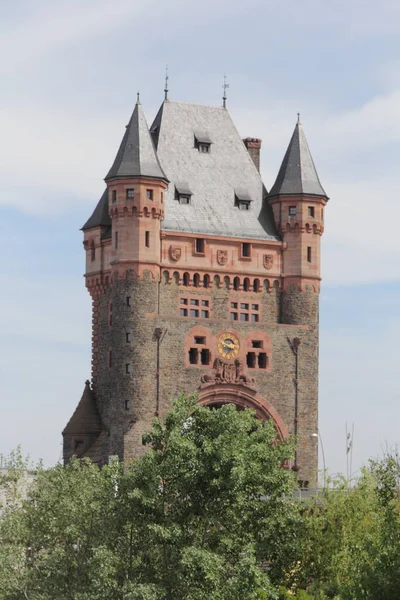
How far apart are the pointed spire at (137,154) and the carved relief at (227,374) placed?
13789mm

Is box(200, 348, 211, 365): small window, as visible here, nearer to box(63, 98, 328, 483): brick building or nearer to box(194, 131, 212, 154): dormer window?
box(63, 98, 328, 483): brick building

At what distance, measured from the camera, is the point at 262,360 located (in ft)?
450

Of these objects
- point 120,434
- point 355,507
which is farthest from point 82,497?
point 120,434

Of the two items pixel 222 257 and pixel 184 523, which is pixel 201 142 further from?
pixel 184 523

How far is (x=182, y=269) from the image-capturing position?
446 feet

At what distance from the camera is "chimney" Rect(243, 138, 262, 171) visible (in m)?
146

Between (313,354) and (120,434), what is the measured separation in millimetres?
16198

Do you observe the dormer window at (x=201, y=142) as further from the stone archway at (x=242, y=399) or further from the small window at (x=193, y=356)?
the stone archway at (x=242, y=399)

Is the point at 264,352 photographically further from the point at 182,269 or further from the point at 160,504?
the point at 160,504

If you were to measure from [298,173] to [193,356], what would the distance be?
1653cm

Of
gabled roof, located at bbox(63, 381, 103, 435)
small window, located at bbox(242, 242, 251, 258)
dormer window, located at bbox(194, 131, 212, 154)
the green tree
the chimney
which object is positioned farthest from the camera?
the chimney

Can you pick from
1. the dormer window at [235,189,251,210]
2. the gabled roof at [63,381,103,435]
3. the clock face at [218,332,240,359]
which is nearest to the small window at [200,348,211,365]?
the clock face at [218,332,240,359]

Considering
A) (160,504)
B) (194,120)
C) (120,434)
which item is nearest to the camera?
(160,504)

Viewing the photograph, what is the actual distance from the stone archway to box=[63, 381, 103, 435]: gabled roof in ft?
25.5
